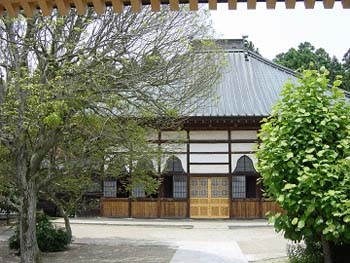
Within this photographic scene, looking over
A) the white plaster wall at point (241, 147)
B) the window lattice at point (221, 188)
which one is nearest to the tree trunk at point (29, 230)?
the window lattice at point (221, 188)

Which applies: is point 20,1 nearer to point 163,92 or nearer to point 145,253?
point 163,92

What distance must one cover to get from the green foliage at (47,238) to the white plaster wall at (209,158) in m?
10.9

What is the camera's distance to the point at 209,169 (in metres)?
26.2

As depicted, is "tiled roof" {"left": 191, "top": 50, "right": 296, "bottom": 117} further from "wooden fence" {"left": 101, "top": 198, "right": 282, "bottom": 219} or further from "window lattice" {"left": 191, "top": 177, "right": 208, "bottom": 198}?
"wooden fence" {"left": 101, "top": 198, "right": 282, "bottom": 219}

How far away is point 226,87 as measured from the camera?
28.0 m

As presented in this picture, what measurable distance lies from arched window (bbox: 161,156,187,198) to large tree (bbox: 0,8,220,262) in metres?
13.6

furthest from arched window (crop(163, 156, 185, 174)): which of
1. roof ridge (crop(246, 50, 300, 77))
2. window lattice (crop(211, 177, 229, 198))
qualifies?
roof ridge (crop(246, 50, 300, 77))

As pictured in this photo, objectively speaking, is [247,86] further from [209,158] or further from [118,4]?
[118,4]

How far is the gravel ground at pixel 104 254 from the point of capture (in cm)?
1419

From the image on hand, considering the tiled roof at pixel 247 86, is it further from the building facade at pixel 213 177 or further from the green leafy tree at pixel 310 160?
the green leafy tree at pixel 310 160

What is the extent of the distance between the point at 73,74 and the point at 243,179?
1657cm

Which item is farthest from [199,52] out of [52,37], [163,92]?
[52,37]

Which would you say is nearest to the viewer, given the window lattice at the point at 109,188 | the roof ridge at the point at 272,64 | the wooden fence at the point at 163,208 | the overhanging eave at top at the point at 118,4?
the overhanging eave at top at the point at 118,4

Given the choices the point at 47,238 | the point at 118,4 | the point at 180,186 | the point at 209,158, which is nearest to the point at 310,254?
the point at 118,4
